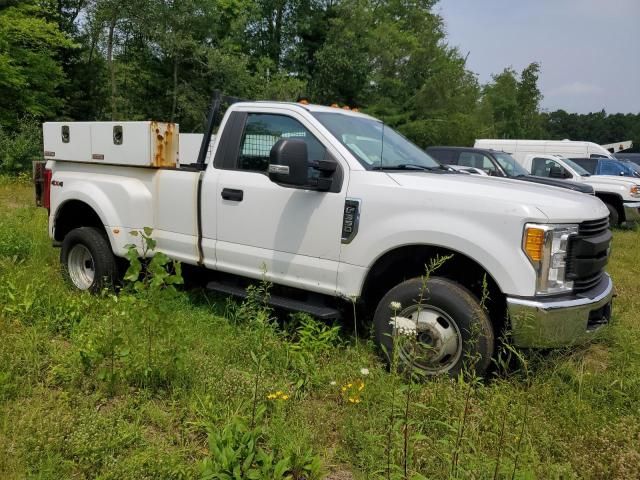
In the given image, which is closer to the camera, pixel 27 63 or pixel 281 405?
pixel 281 405

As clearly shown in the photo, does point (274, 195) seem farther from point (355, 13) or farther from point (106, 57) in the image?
point (355, 13)

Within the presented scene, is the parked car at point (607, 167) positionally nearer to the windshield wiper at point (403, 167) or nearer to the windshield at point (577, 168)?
the windshield at point (577, 168)

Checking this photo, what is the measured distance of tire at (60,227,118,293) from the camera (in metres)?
5.24

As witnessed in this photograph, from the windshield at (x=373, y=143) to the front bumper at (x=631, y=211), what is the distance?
9.38m

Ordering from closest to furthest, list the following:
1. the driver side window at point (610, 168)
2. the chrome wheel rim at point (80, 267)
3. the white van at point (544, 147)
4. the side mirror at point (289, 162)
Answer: the side mirror at point (289, 162) → the chrome wheel rim at point (80, 267) → the driver side window at point (610, 168) → the white van at point (544, 147)

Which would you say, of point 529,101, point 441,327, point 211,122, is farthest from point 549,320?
point 529,101

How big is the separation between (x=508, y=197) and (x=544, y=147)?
Answer: 57.5ft

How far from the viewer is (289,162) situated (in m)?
3.75

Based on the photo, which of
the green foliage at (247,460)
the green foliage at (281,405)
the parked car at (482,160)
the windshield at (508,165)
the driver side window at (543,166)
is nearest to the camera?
the green foliage at (247,460)

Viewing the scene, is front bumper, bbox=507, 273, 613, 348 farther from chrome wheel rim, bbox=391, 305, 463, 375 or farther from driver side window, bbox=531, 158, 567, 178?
driver side window, bbox=531, 158, 567, 178

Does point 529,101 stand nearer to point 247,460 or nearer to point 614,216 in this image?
point 614,216

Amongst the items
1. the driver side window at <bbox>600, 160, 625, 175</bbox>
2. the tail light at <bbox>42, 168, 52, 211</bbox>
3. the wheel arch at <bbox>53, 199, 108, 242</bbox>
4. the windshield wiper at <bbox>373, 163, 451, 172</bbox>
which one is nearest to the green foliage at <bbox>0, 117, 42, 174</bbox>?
the tail light at <bbox>42, 168, 52, 211</bbox>

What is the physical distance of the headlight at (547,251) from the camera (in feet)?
10.7

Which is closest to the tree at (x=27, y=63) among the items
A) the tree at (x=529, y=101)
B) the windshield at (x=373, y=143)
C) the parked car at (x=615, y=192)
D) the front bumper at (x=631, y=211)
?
the parked car at (x=615, y=192)
